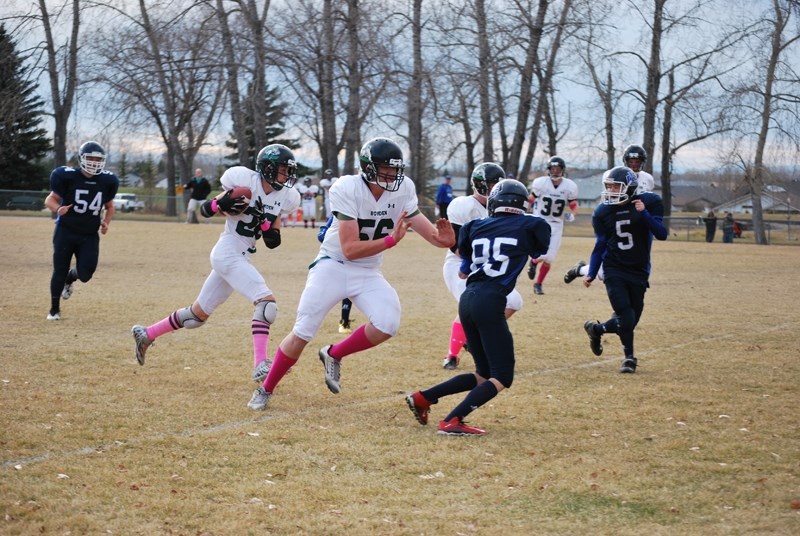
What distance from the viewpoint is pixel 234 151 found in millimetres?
68125

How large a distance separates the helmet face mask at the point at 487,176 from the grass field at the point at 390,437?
176cm

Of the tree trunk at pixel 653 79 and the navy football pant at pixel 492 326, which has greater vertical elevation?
the tree trunk at pixel 653 79

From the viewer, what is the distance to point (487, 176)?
8.34 meters

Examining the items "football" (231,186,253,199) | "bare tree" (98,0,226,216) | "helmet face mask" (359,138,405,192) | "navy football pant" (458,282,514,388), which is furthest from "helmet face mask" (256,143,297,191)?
"bare tree" (98,0,226,216)

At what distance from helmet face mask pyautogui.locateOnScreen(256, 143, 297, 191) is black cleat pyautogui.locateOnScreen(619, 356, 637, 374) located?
3551 mm

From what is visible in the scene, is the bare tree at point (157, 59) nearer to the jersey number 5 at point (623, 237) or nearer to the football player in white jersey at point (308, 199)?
the football player in white jersey at point (308, 199)

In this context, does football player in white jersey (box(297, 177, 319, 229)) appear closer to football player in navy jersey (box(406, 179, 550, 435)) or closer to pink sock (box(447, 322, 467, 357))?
pink sock (box(447, 322, 467, 357))

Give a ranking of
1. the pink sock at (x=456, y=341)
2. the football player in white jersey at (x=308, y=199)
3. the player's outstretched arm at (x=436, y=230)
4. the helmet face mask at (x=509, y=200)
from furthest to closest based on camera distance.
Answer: the football player in white jersey at (x=308, y=199) < the pink sock at (x=456, y=341) < the player's outstretched arm at (x=436, y=230) < the helmet face mask at (x=509, y=200)

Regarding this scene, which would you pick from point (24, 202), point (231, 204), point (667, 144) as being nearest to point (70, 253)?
point (231, 204)

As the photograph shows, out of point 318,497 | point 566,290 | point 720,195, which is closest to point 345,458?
point 318,497

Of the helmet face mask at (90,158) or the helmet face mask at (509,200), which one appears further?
the helmet face mask at (90,158)

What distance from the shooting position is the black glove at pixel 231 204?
7.68m

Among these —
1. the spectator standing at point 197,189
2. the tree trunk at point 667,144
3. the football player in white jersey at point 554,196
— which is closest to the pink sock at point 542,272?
the football player in white jersey at point 554,196

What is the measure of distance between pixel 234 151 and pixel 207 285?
6159cm
